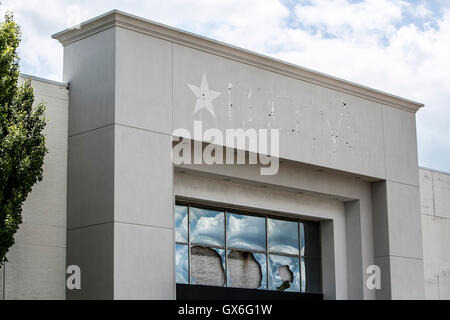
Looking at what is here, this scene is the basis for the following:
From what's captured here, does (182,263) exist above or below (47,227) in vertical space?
below

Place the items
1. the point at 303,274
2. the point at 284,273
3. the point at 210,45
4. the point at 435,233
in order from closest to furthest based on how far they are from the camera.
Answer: the point at 210,45 → the point at 284,273 → the point at 303,274 → the point at 435,233

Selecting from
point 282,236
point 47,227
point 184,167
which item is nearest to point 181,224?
point 184,167

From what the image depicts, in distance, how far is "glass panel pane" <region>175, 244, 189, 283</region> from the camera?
21.0 metres

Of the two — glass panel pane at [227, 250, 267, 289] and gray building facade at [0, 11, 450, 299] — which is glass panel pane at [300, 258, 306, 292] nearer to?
gray building facade at [0, 11, 450, 299]

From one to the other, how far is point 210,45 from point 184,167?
3.16 metres

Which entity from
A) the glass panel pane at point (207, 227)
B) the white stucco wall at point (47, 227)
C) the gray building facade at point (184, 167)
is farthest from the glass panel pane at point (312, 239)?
the white stucco wall at point (47, 227)

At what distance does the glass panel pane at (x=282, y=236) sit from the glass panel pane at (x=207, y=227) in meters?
1.82

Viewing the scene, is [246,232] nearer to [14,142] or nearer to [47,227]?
[47,227]

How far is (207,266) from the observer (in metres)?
21.8

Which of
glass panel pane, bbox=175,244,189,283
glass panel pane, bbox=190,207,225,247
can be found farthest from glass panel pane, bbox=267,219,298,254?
glass panel pane, bbox=175,244,189,283

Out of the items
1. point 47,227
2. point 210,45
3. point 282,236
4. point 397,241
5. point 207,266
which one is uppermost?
point 210,45

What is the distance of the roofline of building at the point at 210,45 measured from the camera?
19531 millimetres

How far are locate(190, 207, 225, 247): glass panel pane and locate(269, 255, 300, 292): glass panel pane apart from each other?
6.52ft
